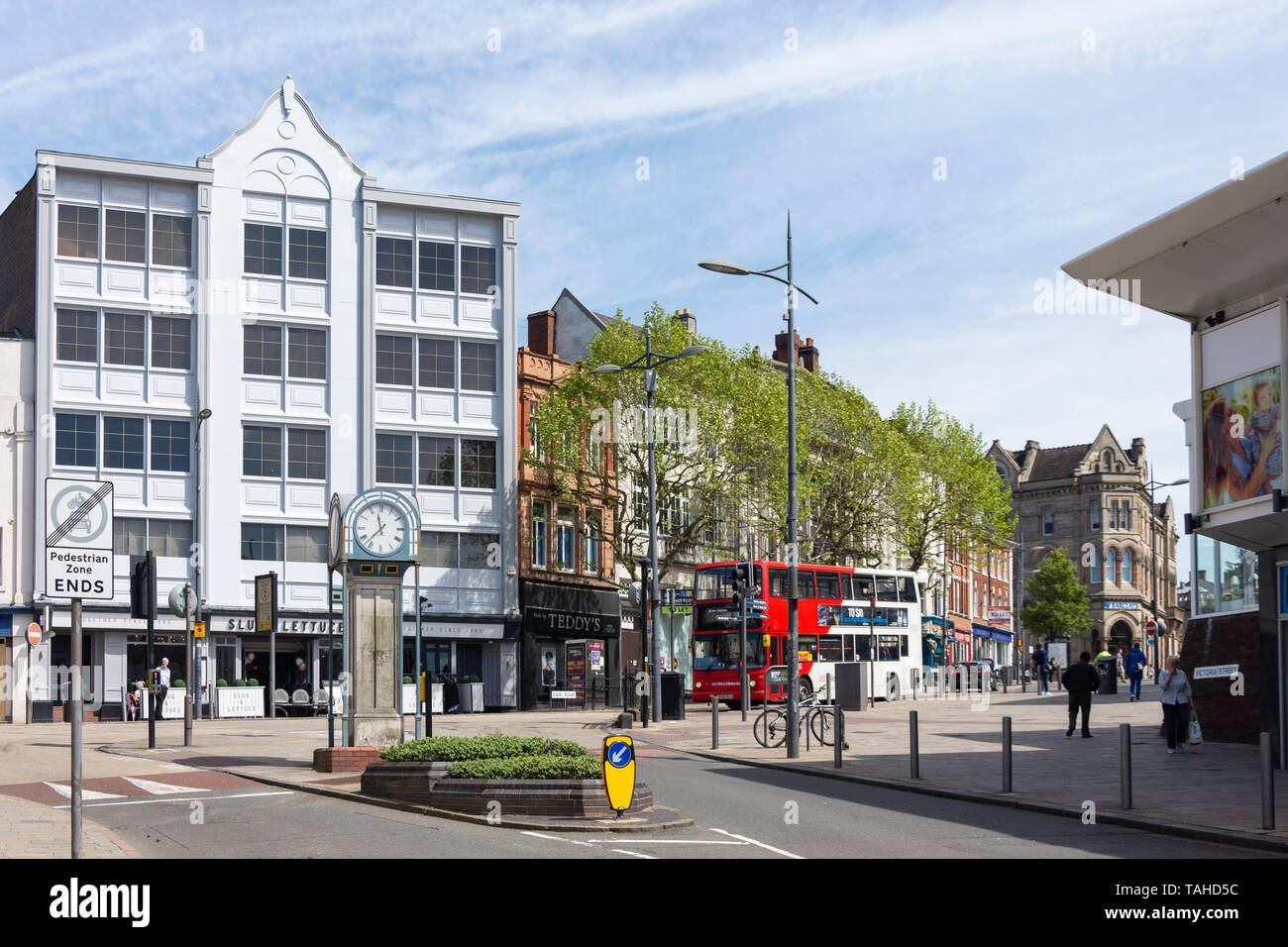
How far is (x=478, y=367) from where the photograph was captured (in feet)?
157

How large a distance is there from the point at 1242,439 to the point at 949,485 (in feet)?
130

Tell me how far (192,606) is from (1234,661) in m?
20.4

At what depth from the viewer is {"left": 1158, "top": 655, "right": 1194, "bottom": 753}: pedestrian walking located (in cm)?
2436

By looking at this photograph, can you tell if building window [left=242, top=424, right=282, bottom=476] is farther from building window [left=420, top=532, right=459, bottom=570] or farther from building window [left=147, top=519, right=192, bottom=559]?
building window [left=420, top=532, right=459, bottom=570]

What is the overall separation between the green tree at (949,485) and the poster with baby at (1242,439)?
35899 mm

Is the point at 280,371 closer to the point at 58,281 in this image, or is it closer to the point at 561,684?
the point at 58,281

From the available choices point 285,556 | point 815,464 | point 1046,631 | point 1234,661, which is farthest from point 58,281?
point 1046,631

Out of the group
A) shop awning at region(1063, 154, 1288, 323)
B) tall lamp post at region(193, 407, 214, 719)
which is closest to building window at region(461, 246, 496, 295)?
tall lamp post at region(193, 407, 214, 719)

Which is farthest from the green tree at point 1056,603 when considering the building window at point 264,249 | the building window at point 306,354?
the building window at point 264,249

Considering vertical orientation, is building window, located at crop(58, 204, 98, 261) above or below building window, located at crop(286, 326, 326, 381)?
above

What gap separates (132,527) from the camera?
4288 cm

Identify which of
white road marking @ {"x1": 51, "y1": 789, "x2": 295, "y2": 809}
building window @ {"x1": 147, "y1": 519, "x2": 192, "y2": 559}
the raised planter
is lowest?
white road marking @ {"x1": 51, "y1": 789, "x2": 295, "y2": 809}

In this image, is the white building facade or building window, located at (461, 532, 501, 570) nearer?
the white building facade

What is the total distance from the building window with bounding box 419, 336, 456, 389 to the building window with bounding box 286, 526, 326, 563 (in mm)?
5954
